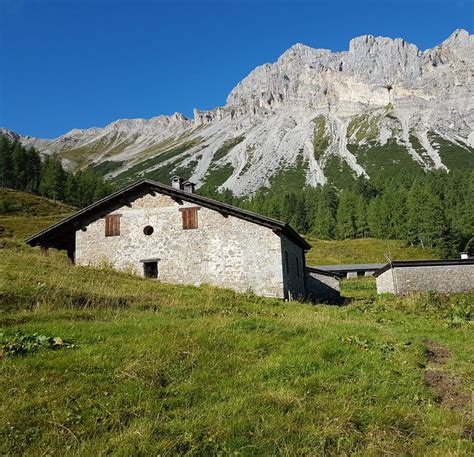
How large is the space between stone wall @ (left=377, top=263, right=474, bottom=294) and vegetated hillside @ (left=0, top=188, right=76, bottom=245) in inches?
1902

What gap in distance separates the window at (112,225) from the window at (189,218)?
15.3ft

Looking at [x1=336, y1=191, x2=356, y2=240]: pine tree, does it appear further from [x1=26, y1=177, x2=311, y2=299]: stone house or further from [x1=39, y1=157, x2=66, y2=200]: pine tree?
[x1=26, y1=177, x2=311, y2=299]: stone house

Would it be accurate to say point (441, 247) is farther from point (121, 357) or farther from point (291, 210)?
point (121, 357)

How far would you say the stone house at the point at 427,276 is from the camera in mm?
35719

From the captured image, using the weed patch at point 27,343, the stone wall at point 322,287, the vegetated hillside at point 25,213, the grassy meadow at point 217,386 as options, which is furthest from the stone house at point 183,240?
the vegetated hillside at point 25,213

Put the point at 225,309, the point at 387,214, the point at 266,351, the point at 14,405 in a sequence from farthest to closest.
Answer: the point at 387,214, the point at 225,309, the point at 266,351, the point at 14,405

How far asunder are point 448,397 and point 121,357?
5.87m

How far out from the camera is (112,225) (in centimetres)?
2764

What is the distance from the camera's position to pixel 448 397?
729 cm

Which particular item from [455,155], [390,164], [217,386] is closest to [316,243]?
[217,386]

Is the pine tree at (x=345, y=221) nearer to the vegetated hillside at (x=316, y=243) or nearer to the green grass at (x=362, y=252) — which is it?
the vegetated hillside at (x=316, y=243)

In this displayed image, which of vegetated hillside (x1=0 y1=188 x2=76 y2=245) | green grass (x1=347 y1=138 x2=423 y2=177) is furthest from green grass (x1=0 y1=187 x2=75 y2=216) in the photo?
green grass (x1=347 y1=138 x2=423 y2=177)

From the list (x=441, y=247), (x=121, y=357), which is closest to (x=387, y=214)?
(x=441, y=247)

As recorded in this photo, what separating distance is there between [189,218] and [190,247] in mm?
1858
